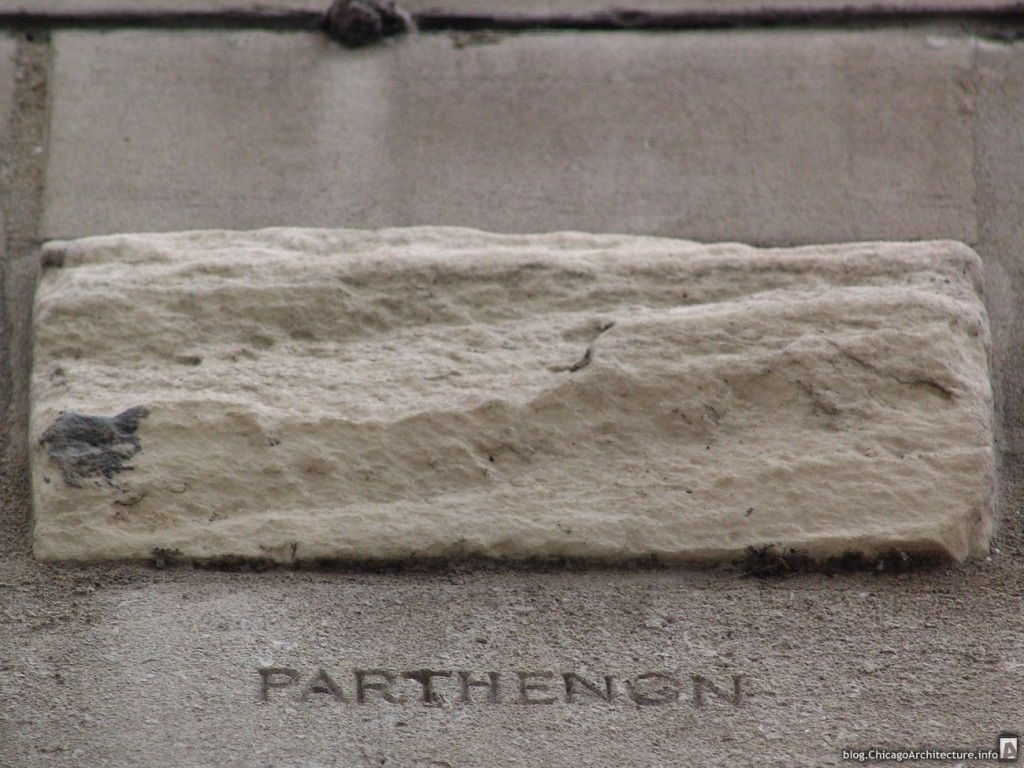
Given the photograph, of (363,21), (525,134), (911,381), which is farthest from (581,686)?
(363,21)

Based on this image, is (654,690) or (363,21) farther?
(363,21)

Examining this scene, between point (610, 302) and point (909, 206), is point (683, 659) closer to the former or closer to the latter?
point (610, 302)

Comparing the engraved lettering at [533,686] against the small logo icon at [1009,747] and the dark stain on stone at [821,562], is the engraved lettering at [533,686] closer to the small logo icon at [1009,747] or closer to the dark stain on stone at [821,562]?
the dark stain on stone at [821,562]

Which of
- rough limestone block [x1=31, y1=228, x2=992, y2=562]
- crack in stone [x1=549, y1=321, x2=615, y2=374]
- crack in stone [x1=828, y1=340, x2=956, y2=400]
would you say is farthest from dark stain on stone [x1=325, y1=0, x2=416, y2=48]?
crack in stone [x1=828, y1=340, x2=956, y2=400]

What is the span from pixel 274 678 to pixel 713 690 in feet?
1.50

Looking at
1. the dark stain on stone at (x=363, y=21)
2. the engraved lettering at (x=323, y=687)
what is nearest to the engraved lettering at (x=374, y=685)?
the engraved lettering at (x=323, y=687)

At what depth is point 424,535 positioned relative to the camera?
5.64ft

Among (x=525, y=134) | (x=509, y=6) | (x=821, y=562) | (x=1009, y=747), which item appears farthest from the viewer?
(x=509, y=6)

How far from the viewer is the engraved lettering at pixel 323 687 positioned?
1598 mm

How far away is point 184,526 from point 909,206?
3.48 ft

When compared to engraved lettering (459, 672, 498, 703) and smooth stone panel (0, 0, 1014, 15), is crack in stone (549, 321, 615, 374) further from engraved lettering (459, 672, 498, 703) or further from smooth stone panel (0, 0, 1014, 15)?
smooth stone panel (0, 0, 1014, 15)

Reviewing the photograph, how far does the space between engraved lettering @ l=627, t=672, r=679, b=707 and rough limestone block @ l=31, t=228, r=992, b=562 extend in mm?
151

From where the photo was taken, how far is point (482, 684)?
1617 millimetres

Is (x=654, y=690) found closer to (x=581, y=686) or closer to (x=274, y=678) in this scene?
(x=581, y=686)
